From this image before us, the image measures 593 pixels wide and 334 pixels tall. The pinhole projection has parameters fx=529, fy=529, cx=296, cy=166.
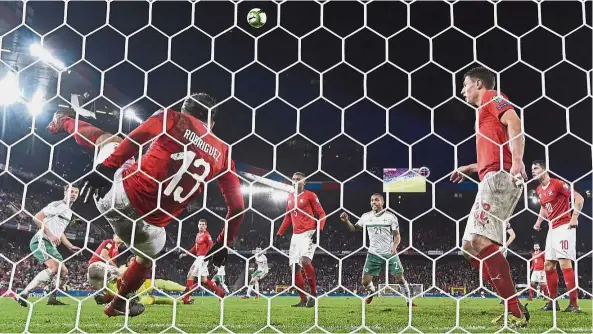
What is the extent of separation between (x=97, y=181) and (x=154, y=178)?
31 cm

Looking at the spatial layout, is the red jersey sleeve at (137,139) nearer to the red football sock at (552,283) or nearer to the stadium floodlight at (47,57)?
the red football sock at (552,283)

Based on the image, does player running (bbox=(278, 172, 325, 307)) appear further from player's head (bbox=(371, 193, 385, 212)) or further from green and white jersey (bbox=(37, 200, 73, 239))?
green and white jersey (bbox=(37, 200, 73, 239))

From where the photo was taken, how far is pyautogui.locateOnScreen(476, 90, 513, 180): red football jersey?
252cm

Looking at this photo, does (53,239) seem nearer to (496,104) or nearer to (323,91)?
(323,91)

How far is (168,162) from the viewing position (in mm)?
2768

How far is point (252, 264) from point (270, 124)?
561cm

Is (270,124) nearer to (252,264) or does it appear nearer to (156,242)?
(156,242)

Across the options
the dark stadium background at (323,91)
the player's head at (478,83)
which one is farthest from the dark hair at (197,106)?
the player's head at (478,83)

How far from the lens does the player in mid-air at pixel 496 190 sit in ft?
7.84

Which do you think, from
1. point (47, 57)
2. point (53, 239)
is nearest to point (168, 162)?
point (53, 239)

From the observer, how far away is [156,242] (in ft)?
9.47

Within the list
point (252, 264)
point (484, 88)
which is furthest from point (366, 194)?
point (484, 88)

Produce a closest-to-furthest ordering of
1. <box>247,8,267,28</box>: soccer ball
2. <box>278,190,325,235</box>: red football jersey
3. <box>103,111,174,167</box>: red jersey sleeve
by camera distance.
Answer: <box>103,111,174,167</box>: red jersey sleeve → <box>247,8,267,28</box>: soccer ball → <box>278,190,325,235</box>: red football jersey

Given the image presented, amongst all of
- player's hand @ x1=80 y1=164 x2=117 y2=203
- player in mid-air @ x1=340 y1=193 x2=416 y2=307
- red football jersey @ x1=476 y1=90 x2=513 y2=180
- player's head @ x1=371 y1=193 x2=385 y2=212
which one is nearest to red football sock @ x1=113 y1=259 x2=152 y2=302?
player's hand @ x1=80 y1=164 x2=117 y2=203
